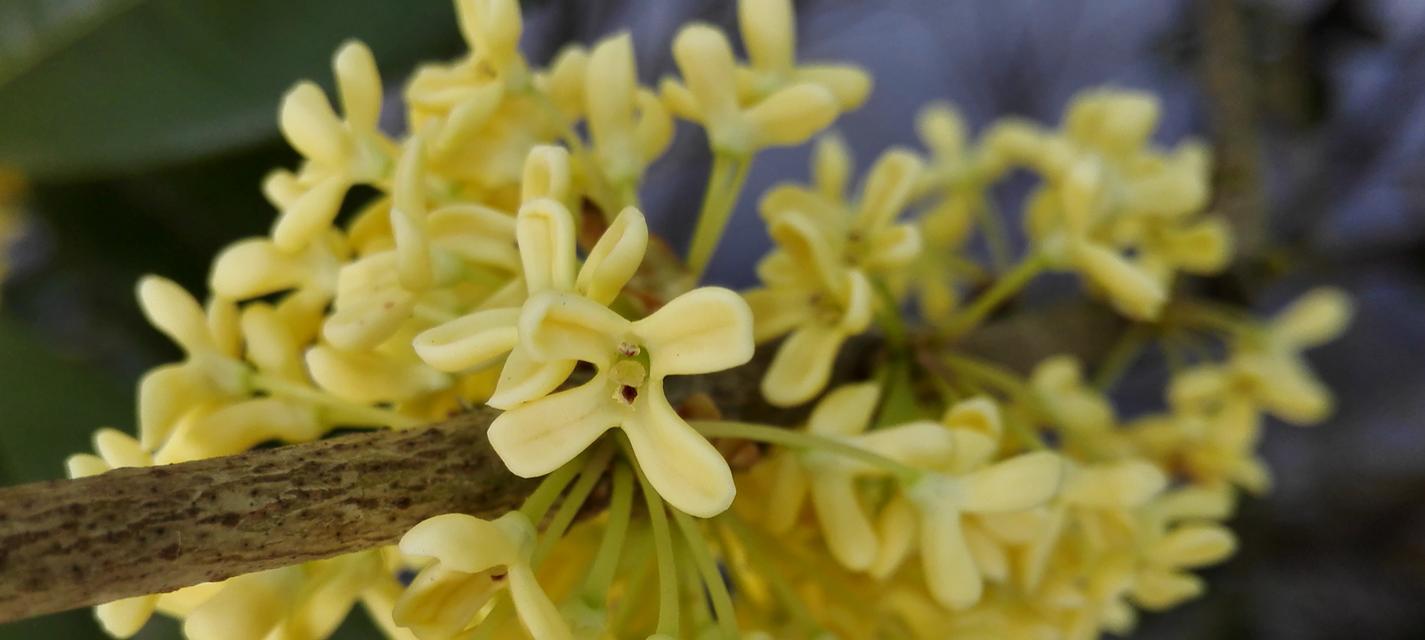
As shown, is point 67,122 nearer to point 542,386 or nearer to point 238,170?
point 238,170

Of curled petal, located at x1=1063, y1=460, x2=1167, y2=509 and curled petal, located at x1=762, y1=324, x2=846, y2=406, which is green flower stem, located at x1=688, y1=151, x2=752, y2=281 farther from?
curled petal, located at x1=1063, y1=460, x2=1167, y2=509

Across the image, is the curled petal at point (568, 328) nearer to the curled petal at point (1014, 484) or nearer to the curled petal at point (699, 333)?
the curled petal at point (699, 333)

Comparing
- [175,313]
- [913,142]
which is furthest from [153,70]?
[913,142]

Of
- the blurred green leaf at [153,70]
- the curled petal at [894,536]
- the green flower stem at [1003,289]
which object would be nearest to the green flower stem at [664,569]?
the curled petal at [894,536]

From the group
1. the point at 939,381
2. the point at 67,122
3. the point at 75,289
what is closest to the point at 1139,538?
the point at 939,381

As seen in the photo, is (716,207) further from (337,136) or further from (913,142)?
(913,142)

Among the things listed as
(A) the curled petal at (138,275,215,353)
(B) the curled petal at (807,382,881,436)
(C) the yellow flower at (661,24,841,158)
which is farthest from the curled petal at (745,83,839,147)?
(A) the curled petal at (138,275,215,353)
